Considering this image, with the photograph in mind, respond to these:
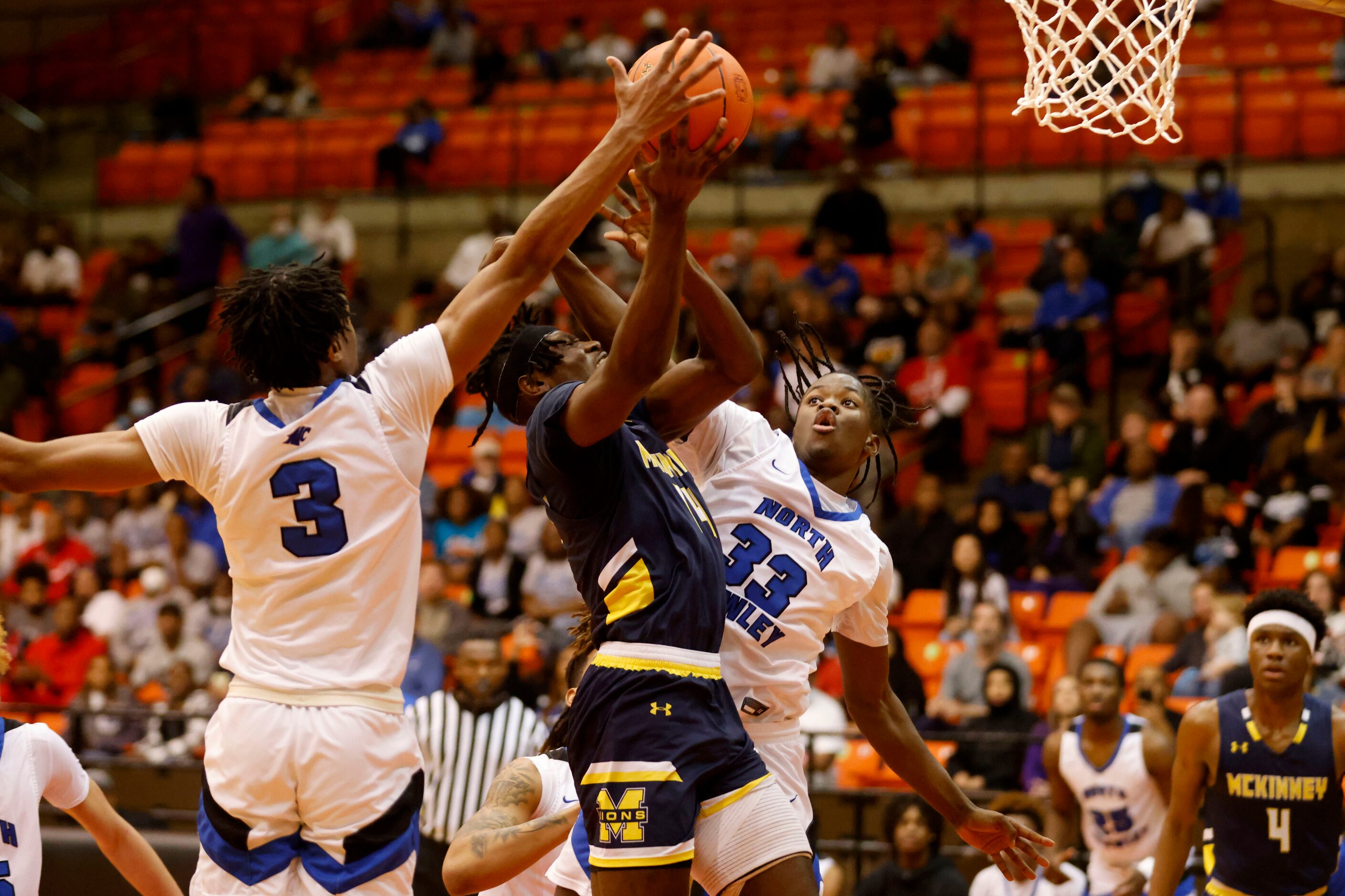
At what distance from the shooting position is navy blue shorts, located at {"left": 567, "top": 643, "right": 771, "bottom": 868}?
3945mm

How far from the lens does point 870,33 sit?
18312 millimetres

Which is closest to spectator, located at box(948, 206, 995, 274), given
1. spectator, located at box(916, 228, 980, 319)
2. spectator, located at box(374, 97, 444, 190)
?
spectator, located at box(916, 228, 980, 319)

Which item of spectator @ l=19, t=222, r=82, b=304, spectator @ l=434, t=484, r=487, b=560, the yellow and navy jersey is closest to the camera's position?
the yellow and navy jersey

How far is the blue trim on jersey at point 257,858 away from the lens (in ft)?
12.2

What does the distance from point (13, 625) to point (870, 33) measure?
35.5 feet

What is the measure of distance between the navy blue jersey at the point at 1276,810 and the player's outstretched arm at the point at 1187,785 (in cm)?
5

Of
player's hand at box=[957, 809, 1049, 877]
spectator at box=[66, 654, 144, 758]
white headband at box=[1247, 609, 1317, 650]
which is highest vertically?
white headband at box=[1247, 609, 1317, 650]

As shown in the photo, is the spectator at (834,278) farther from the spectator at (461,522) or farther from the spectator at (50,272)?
the spectator at (50,272)

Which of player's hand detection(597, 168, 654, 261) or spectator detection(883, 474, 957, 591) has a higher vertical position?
player's hand detection(597, 168, 654, 261)

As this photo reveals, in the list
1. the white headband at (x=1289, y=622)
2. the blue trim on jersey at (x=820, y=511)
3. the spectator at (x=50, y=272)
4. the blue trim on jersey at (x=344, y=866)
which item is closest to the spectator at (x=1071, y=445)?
the white headband at (x=1289, y=622)

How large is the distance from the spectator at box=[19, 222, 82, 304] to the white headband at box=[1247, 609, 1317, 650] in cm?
1393

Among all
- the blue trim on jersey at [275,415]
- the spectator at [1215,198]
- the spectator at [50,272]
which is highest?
the spectator at [1215,198]

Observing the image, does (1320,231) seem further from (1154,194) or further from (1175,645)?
(1175,645)

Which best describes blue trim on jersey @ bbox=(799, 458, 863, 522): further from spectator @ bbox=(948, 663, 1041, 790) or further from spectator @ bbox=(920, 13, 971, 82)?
spectator @ bbox=(920, 13, 971, 82)
